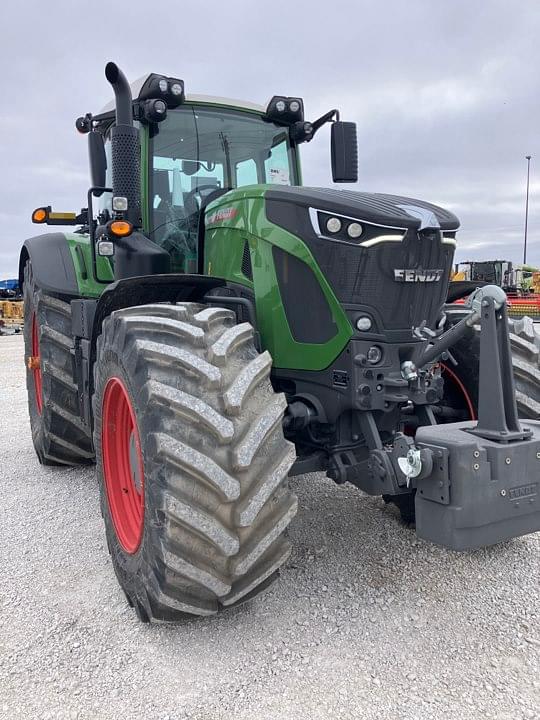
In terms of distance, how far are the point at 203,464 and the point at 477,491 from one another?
1007mm

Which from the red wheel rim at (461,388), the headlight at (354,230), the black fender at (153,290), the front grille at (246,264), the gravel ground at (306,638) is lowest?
the gravel ground at (306,638)

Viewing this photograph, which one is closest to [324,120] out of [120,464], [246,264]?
[246,264]

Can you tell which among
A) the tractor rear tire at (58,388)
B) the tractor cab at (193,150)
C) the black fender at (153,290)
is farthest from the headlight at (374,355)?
the tractor rear tire at (58,388)

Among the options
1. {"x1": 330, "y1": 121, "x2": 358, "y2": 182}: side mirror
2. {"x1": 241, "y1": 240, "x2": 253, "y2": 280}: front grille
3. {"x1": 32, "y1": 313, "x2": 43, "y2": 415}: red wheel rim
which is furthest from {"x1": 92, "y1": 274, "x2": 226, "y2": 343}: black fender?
{"x1": 32, "y1": 313, "x2": 43, "y2": 415}: red wheel rim

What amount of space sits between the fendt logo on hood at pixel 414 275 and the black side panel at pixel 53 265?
8.38 ft

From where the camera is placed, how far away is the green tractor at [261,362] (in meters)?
2.40

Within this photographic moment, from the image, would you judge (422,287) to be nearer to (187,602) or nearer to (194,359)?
(194,359)

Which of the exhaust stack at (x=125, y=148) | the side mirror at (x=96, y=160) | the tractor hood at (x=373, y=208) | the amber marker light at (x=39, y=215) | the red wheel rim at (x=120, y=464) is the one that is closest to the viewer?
the tractor hood at (x=373, y=208)

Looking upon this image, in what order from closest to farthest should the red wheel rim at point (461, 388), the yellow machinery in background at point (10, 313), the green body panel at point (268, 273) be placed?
the green body panel at point (268, 273), the red wheel rim at point (461, 388), the yellow machinery in background at point (10, 313)

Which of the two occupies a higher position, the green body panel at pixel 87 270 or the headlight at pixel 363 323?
the green body panel at pixel 87 270

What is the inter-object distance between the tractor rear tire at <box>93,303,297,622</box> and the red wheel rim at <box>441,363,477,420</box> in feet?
4.94

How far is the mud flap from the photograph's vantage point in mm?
2369

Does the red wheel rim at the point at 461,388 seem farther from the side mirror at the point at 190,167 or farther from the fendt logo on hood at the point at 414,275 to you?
the side mirror at the point at 190,167

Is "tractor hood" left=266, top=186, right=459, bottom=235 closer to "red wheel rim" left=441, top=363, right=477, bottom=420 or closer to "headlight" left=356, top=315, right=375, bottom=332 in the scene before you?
"headlight" left=356, top=315, right=375, bottom=332
